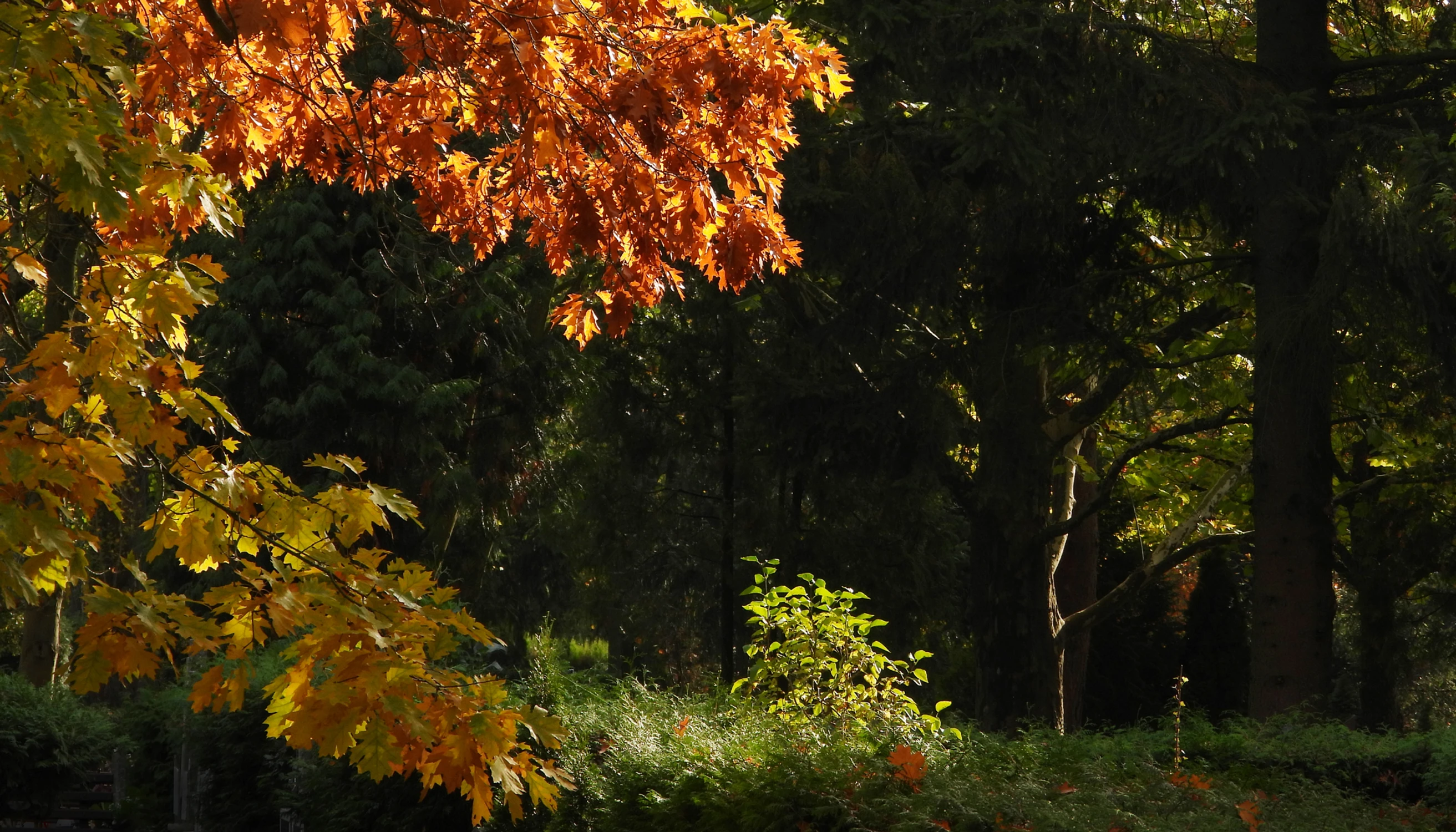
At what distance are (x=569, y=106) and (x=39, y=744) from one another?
10.7 metres

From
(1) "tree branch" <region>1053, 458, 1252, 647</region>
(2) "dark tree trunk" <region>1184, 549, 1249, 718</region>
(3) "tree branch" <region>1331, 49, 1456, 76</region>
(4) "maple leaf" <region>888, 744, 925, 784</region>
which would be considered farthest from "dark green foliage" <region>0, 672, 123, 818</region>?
(2) "dark tree trunk" <region>1184, 549, 1249, 718</region>

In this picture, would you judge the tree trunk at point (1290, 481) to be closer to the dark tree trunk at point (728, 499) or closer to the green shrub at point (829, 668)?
the green shrub at point (829, 668)

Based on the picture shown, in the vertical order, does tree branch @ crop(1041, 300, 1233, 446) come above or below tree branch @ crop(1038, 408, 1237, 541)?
above

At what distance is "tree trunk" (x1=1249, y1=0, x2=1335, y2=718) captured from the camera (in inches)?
468

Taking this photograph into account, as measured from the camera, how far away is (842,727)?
297 inches

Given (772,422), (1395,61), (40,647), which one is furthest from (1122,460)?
(40,647)

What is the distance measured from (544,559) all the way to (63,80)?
95.3ft

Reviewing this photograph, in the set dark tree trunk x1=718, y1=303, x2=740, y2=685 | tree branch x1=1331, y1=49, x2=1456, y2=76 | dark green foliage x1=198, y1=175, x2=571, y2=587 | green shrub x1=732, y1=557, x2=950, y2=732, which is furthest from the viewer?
dark tree trunk x1=718, y1=303, x2=740, y2=685

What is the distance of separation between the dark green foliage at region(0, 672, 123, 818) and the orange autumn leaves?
8796 mm

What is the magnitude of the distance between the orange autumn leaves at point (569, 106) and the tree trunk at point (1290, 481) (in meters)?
6.72

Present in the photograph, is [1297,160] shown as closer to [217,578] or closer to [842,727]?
[842,727]

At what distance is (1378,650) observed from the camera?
18562mm

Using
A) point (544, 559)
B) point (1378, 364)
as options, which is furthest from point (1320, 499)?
point (544, 559)

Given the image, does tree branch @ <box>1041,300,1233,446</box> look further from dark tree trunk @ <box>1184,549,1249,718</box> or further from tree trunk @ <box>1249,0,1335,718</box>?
dark tree trunk @ <box>1184,549,1249,718</box>
